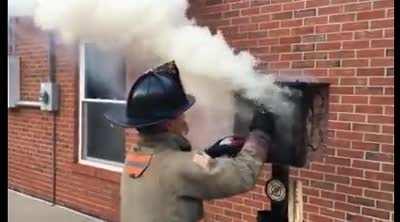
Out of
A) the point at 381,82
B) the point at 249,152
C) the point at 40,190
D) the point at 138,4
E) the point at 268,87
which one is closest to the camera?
the point at 249,152

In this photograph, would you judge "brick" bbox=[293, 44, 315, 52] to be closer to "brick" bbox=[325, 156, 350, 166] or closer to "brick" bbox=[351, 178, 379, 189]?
"brick" bbox=[325, 156, 350, 166]

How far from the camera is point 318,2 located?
4473 mm

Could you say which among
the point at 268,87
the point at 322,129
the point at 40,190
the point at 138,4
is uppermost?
the point at 138,4

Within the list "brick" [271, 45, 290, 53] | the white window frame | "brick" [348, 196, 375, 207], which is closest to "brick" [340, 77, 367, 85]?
"brick" [271, 45, 290, 53]

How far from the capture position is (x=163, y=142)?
2943 mm

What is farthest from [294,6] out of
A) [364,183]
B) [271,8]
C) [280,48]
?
[364,183]

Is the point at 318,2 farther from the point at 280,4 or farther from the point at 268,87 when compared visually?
the point at 268,87

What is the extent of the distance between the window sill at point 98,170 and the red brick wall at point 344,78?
2.21 m

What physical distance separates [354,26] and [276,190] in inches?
62.9

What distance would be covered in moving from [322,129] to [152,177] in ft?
3.21

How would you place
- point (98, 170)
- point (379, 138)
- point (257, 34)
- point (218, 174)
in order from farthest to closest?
point (98, 170) < point (257, 34) < point (379, 138) < point (218, 174)

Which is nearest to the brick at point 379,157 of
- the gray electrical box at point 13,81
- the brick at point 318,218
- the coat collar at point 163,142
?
the brick at point 318,218

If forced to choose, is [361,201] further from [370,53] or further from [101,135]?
[101,135]
